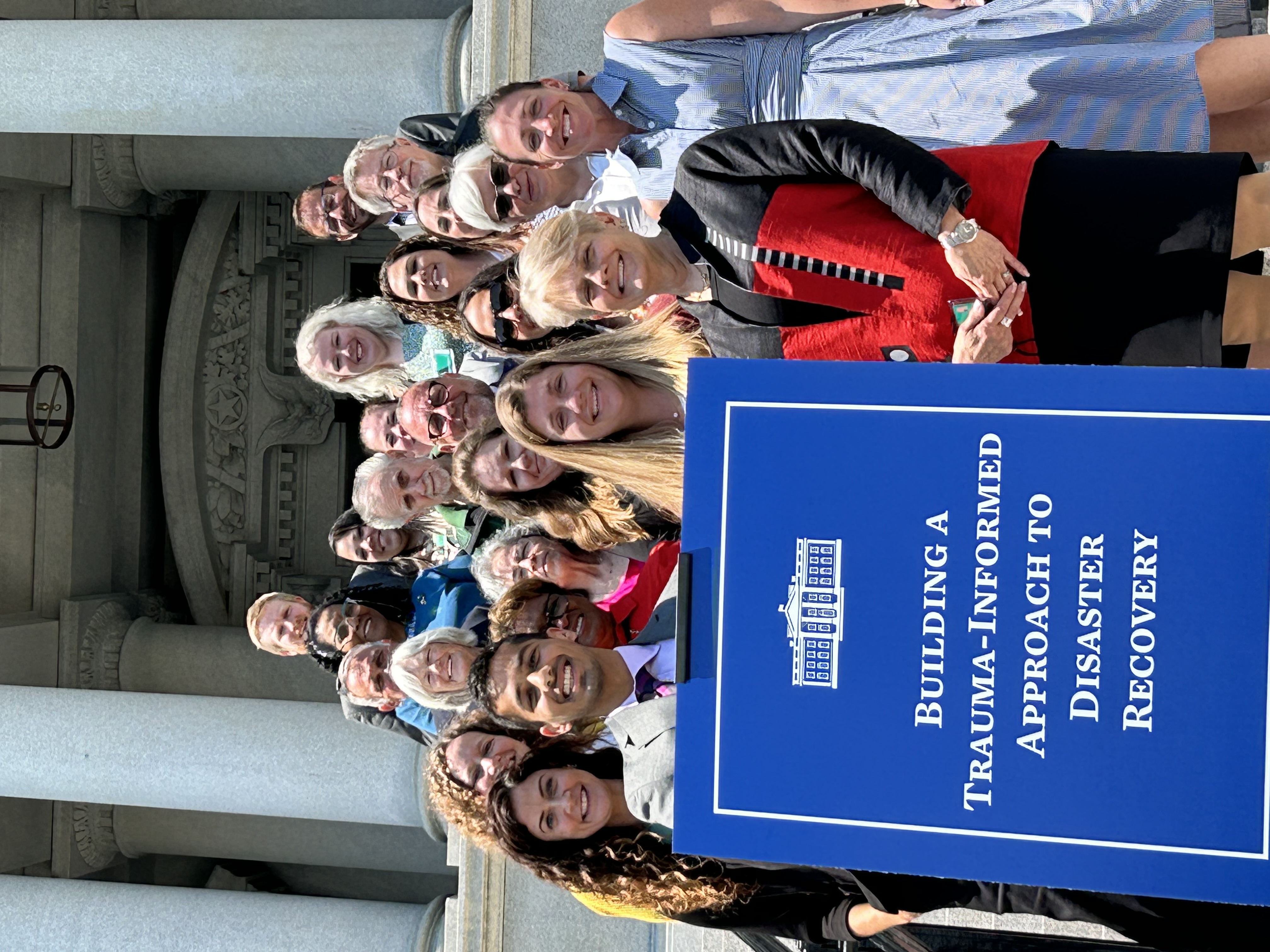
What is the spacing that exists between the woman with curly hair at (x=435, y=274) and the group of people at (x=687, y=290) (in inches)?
0.5

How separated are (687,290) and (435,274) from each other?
180 centimetres

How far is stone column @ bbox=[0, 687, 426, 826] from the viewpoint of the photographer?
236 inches

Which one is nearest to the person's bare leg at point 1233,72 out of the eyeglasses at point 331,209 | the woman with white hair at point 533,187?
the woman with white hair at point 533,187

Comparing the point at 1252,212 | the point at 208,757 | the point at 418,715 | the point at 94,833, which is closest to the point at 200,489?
the point at 94,833

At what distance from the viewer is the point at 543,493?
419 cm

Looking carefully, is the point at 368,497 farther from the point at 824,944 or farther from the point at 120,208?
the point at 120,208

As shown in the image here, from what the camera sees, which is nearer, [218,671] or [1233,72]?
[1233,72]

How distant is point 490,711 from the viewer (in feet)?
12.5

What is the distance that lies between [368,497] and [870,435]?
363cm

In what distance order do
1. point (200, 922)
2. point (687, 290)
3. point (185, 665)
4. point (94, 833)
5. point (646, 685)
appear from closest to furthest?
1. point (687, 290)
2. point (646, 685)
3. point (200, 922)
4. point (185, 665)
5. point (94, 833)

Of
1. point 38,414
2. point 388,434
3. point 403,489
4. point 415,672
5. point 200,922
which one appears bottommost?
point 200,922

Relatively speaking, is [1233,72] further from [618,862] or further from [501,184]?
[618,862]

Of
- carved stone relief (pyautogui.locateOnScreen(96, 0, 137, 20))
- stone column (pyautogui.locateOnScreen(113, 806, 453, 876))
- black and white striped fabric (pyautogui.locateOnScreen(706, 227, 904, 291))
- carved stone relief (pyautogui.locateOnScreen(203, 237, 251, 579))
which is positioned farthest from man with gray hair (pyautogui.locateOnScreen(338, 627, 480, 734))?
carved stone relief (pyautogui.locateOnScreen(96, 0, 137, 20))

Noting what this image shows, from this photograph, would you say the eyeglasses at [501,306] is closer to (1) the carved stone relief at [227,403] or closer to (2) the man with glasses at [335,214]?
(2) the man with glasses at [335,214]
